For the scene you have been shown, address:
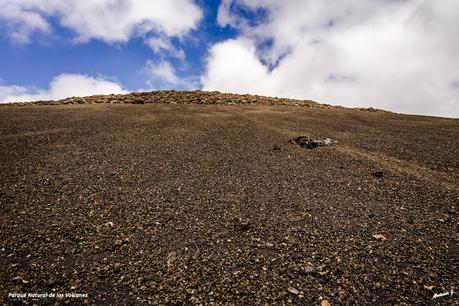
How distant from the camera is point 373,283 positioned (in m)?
4.60

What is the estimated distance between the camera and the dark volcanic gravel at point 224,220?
4.55m

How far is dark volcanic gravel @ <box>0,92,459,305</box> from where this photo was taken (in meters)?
4.55

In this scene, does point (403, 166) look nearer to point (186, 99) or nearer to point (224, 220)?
point (224, 220)

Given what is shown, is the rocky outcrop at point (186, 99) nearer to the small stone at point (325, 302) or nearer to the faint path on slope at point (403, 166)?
the faint path on slope at point (403, 166)

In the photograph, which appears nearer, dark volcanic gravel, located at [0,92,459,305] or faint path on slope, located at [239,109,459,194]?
dark volcanic gravel, located at [0,92,459,305]

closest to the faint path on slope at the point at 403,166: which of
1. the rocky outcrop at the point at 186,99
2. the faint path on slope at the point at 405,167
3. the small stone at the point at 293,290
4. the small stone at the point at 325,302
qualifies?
the faint path on slope at the point at 405,167

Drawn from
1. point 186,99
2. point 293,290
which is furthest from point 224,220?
point 186,99

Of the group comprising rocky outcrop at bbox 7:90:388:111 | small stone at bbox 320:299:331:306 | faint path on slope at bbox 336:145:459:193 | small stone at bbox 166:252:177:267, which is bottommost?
small stone at bbox 320:299:331:306

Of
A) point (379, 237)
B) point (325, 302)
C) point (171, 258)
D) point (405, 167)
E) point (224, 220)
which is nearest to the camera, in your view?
point (325, 302)

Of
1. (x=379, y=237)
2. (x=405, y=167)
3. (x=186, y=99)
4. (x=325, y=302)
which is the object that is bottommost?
(x=325, y=302)

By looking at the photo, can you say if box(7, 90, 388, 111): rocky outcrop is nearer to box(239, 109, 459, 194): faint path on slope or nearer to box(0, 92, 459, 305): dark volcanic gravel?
box(0, 92, 459, 305): dark volcanic gravel

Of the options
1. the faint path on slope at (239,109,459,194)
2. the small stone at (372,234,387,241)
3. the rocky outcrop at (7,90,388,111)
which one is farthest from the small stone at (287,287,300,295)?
the rocky outcrop at (7,90,388,111)

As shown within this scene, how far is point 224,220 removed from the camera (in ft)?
21.2

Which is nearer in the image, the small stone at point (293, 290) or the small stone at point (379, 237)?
the small stone at point (293, 290)
